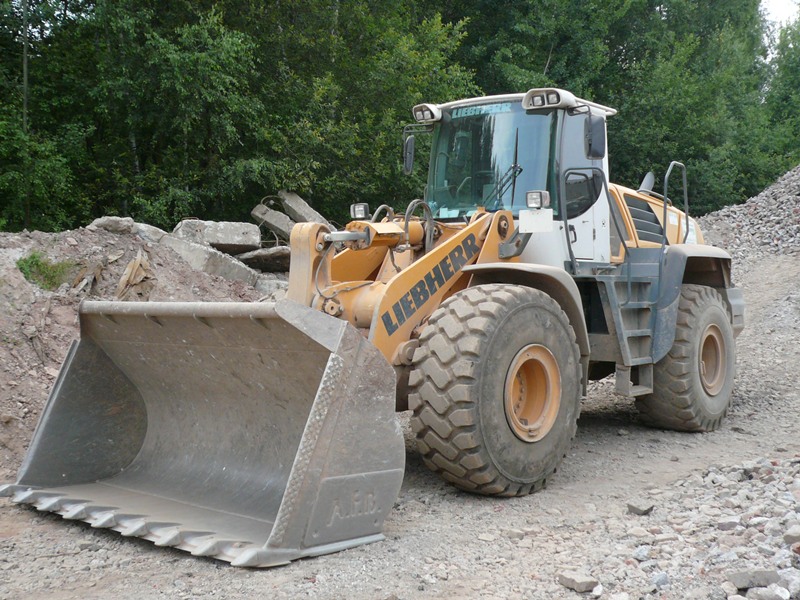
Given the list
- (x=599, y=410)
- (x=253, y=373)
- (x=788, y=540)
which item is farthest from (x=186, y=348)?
(x=599, y=410)

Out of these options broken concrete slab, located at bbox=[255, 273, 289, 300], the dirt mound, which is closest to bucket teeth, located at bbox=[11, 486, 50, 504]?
the dirt mound

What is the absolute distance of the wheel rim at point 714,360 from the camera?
7324mm

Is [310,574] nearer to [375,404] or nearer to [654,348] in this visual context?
[375,404]

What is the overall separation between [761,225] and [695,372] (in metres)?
→ 11.5

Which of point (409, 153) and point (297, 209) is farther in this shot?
point (297, 209)

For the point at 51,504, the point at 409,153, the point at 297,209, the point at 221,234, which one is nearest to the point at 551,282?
the point at 409,153

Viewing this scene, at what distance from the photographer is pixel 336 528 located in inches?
152

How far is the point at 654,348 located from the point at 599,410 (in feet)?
5.59

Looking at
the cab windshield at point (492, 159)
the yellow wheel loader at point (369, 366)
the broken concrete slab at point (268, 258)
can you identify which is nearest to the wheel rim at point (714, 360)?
the yellow wheel loader at point (369, 366)

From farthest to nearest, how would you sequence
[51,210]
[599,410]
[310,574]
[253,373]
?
[51,210]
[599,410]
[253,373]
[310,574]

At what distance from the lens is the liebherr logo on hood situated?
4812 mm

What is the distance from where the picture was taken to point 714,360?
750 centimetres

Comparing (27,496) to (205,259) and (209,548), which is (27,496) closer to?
(209,548)

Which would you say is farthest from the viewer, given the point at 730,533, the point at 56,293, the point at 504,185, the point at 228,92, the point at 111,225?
the point at 228,92
